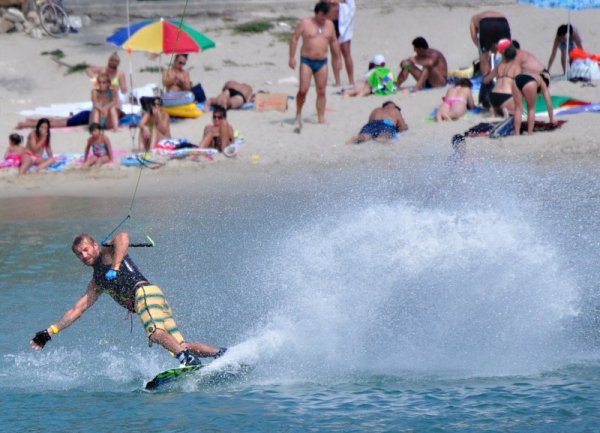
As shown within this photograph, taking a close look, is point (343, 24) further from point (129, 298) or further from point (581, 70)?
point (129, 298)

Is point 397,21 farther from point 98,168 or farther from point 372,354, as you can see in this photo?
point 372,354

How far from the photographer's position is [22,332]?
36.6 ft

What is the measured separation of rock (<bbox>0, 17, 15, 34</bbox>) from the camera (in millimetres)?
23812

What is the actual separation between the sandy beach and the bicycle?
24 centimetres

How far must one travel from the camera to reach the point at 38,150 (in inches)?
704

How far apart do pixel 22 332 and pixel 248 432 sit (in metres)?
3.39

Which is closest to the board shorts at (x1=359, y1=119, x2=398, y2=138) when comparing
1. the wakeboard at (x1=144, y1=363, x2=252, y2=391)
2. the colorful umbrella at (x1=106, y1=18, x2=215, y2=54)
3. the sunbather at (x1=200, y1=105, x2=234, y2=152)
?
the sunbather at (x1=200, y1=105, x2=234, y2=152)

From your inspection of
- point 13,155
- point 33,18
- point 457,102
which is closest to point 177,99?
point 13,155

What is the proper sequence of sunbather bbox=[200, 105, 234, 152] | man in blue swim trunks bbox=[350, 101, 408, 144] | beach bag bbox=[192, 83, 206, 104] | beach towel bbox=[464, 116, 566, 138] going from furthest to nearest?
beach bag bbox=[192, 83, 206, 104] → sunbather bbox=[200, 105, 234, 152] → man in blue swim trunks bbox=[350, 101, 408, 144] → beach towel bbox=[464, 116, 566, 138]

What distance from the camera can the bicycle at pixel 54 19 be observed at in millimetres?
23703

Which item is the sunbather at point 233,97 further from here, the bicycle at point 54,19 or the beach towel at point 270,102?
the bicycle at point 54,19

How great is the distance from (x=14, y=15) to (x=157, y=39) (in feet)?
20.7

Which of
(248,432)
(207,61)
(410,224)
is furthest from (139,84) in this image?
(248,432)

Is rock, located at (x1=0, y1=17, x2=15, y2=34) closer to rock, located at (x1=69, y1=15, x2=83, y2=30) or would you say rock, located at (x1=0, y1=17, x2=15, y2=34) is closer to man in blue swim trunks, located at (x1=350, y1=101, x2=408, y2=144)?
rock, located at (x1=69, y1=15, x2=83, y2=30)
